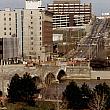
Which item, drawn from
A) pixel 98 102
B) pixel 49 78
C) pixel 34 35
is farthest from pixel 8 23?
pixel 98 102

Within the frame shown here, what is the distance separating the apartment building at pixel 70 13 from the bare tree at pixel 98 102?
98.4 ft

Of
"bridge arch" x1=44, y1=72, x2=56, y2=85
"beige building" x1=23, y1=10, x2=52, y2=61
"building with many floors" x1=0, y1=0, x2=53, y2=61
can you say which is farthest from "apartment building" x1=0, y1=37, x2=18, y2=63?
"bridge arch" x1=44, y1=72, x2=56, y2=85

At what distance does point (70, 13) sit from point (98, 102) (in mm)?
32206

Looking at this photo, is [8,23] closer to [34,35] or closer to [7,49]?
[34,35]

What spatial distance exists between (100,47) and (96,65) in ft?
30.8

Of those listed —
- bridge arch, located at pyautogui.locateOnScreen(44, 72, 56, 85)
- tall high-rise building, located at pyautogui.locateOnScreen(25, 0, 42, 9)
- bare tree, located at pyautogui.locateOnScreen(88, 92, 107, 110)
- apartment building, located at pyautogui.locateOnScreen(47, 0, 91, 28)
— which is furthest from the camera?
apartment building, located at pyautogui.locateOnScreen(47, 0, 91, 28)

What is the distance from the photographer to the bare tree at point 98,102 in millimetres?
9009

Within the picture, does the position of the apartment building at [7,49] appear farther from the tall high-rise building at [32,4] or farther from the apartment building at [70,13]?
the apartment building at [70,13]

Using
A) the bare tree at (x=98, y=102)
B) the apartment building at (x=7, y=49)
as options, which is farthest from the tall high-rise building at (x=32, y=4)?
the bare tree at (x=98, y=102)

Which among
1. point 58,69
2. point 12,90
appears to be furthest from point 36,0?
point 12,90

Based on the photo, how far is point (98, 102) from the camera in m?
9.02

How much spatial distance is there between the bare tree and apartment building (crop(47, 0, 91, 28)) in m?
30.0

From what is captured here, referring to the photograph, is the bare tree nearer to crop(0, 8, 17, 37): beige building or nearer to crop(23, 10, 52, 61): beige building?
crop(23, 10, 52, 61): beige building

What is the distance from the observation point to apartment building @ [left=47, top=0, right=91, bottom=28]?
3975 centimetres
